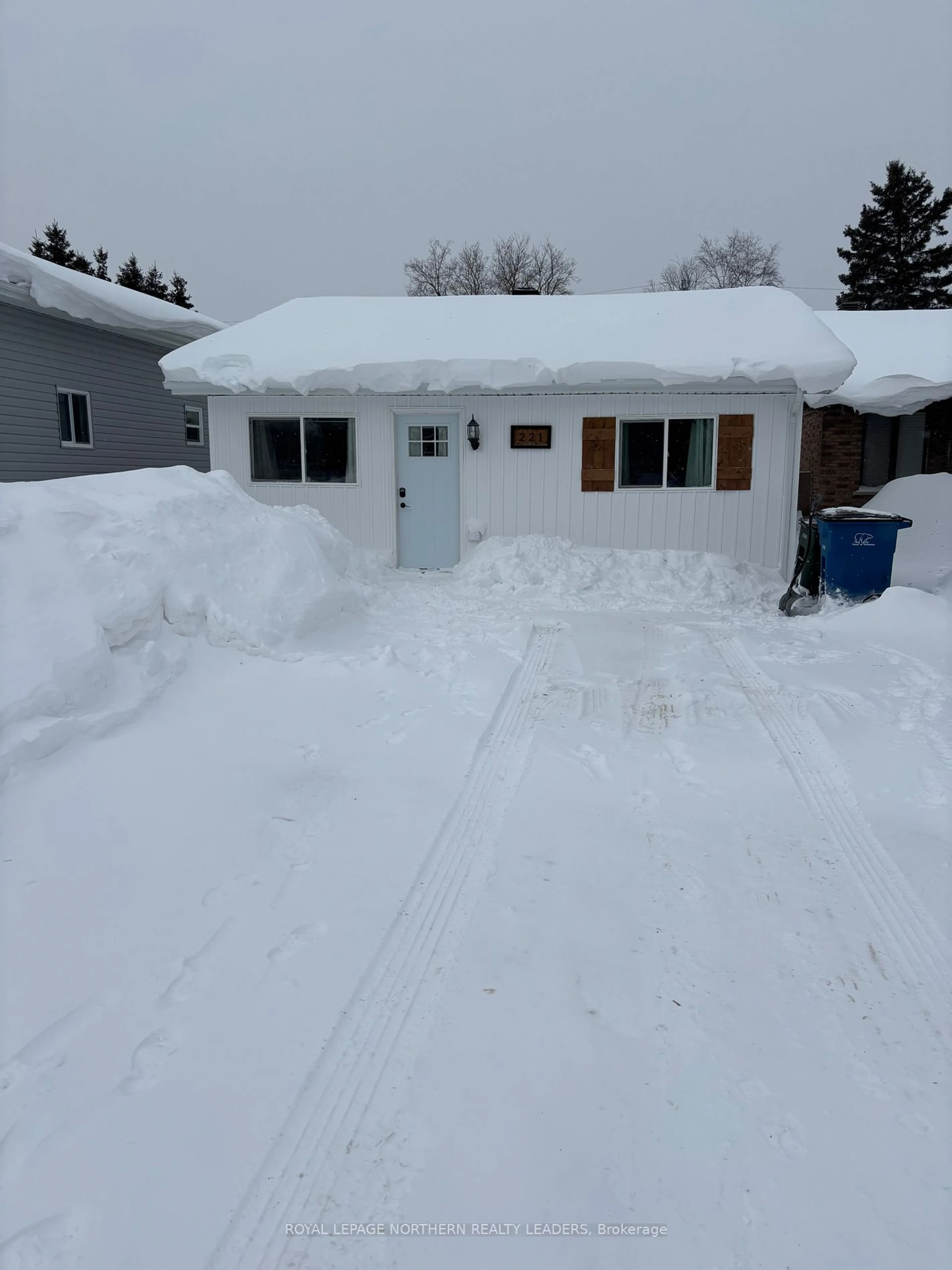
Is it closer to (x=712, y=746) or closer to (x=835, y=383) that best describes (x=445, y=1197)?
(x=712, y=746)

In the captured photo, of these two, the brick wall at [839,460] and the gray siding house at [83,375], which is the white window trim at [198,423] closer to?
the gray siding house at [83,375]

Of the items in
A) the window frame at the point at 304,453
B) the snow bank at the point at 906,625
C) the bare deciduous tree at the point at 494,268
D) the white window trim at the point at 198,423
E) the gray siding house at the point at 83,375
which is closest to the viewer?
the snow bank at the point at 906,625

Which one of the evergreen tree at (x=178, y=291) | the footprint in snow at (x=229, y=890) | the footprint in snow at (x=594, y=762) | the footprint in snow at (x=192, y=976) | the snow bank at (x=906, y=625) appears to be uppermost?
the evergreen tree at (x=178, y=291)

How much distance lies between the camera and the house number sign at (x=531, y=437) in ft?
37.8

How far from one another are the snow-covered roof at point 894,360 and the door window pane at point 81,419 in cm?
1198

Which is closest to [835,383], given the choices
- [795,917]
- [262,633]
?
[262,633]

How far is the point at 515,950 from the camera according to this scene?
3.40 m

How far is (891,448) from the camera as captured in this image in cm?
1875

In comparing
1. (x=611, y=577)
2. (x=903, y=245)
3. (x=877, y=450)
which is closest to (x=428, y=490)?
(x=611, y=577)

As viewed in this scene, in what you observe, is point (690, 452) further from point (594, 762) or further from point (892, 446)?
point (892, 446)

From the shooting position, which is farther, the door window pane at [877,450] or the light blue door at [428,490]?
the door window pane at [877,450]

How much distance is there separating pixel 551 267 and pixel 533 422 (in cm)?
3254

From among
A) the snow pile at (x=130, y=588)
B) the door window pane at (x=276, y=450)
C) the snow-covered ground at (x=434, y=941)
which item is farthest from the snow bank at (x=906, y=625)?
the door window pane at (x=276, y=450)

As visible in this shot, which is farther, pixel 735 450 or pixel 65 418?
pixel 65 418
